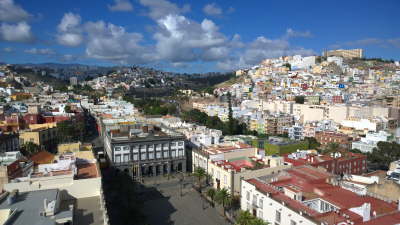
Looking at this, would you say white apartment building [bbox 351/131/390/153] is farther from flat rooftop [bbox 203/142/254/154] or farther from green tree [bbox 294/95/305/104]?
green tree [bbox 294/95/305/104]

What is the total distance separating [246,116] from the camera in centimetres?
8131

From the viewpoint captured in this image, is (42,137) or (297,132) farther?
(297,132)

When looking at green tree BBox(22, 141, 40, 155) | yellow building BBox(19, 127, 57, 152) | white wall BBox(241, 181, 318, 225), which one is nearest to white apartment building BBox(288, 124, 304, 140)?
white wall BBox(241, 181, 318, 225)

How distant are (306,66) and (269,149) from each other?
447 feet

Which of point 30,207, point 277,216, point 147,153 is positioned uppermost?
point 30,207

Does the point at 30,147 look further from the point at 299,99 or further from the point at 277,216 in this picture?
the point at 299,99

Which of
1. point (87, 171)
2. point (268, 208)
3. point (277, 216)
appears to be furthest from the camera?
point (87, 171)

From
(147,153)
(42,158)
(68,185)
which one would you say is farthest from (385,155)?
(42,158)

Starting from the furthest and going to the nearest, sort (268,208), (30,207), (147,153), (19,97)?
(19,97) → (147,153) → (268,208) → (30,207)

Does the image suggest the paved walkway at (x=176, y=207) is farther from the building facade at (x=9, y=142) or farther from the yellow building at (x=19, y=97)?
the yellow building at (x=19, y=97)

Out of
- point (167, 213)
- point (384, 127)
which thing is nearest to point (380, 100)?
point (384, 127)

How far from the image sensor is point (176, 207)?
101 feet

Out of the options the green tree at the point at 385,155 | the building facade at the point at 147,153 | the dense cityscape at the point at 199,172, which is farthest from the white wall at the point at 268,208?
the green tree at the point at 385,155

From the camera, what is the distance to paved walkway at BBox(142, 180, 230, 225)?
27.8 m
